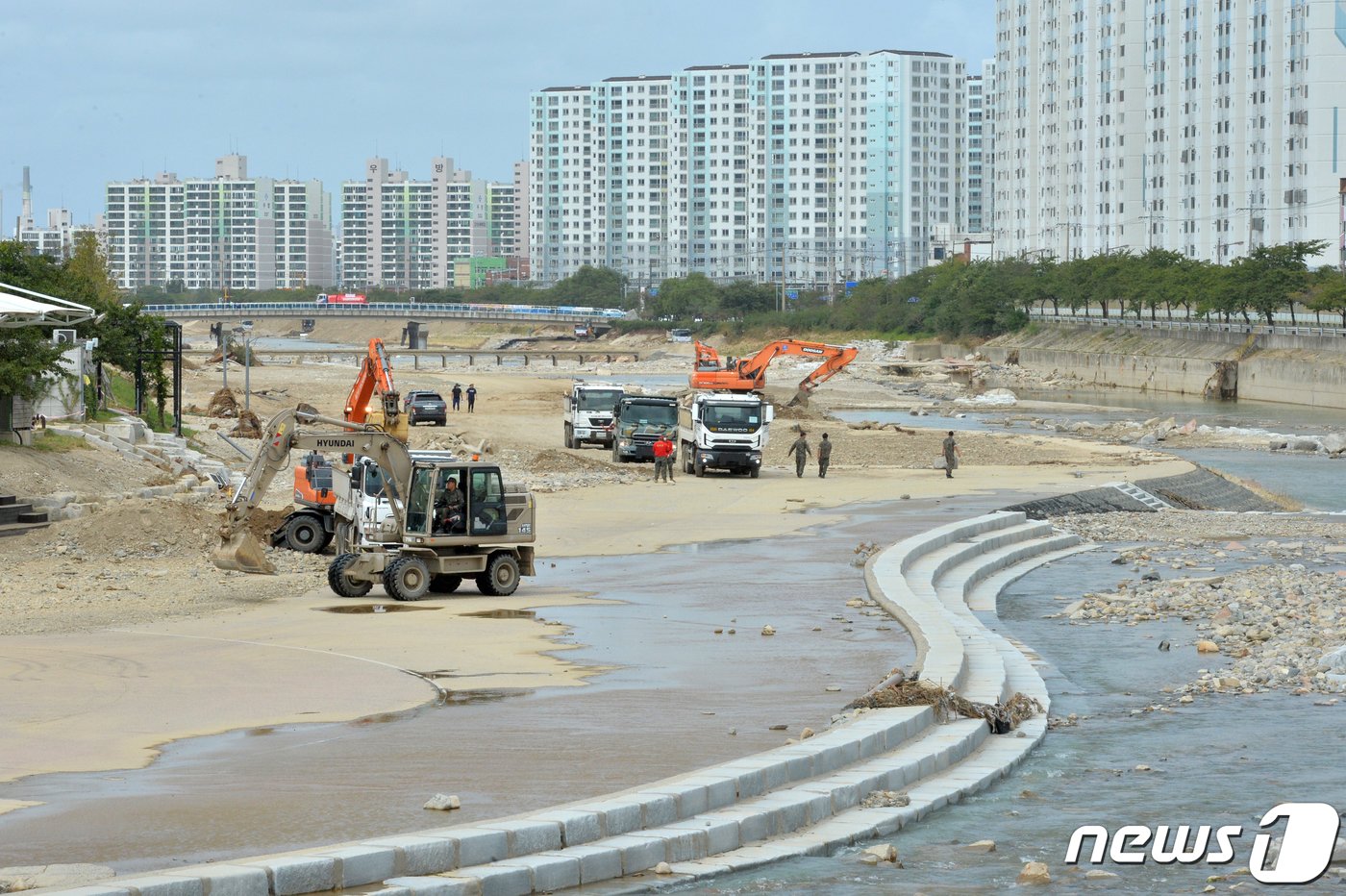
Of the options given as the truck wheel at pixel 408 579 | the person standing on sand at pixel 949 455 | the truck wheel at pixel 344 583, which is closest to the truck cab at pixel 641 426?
the person standing on sand at pixel 949 455

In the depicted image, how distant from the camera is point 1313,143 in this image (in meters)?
134

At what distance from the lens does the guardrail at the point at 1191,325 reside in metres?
103

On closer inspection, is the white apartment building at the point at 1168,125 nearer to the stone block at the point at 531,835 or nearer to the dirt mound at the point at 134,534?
the dirt mound at the point at 134,534

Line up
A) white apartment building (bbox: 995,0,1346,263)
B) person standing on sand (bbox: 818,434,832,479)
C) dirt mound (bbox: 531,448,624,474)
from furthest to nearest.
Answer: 1. white apartment building (bbox: 995,0,1346,263)
2. dirt mound (bbox: 531,448,624,474)
3. person standing on sand (bbox: 818,434,832,479)

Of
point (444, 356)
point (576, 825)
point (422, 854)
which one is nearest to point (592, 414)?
point (576, 825)

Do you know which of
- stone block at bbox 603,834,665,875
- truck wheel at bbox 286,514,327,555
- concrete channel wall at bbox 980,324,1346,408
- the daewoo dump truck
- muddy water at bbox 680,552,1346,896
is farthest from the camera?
concrete channel wall at bbox 980,324,1346,408

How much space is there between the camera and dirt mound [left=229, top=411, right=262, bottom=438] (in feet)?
200

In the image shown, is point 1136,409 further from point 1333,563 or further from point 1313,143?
point 1333,563

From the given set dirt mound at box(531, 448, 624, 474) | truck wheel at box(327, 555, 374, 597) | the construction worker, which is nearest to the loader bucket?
truck wheel at box(327, 555, 374, 597)

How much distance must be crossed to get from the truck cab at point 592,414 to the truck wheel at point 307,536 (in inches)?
1041

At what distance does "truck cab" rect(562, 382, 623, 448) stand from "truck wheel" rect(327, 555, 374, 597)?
32.2 m

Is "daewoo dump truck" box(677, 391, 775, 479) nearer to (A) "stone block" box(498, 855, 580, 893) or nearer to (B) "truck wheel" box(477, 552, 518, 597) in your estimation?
(B) "truck wheel" box(477, 552, 518, 597)

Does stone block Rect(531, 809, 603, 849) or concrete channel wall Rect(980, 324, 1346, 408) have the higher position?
concrete channel wall Rect(980, 324, 1346, 408)

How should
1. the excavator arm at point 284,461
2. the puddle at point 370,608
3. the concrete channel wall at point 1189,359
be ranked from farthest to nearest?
1. the concrete channel wall at point 1189,359
2. the excavator arm at point 284,461
3. the puddle at point 370,608
